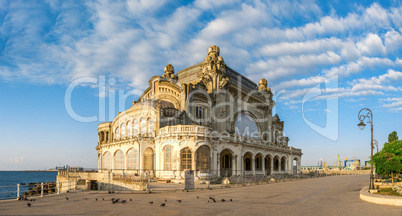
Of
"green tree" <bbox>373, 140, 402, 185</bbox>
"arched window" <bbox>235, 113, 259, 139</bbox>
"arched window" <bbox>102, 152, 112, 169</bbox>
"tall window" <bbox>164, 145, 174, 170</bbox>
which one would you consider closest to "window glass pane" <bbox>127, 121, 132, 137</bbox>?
"arched window" <bbox>102, 152, 112, 169</bbox>

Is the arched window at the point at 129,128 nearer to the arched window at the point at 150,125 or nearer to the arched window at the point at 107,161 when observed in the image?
the arched window at the point at 150,125

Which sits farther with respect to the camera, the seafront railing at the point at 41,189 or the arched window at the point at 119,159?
the arched window at the point at 119,159

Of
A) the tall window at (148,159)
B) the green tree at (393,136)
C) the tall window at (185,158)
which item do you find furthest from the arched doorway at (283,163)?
the tall window at (185,158)

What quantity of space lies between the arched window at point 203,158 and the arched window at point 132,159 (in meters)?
10.2

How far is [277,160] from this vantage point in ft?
234

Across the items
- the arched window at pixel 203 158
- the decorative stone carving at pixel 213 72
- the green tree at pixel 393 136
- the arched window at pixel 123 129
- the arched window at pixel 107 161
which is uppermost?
the decorative stone carving at pixel 213 72

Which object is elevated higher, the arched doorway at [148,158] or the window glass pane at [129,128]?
the window glass pane at [129,128]

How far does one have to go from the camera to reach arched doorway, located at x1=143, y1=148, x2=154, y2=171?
43.3 m

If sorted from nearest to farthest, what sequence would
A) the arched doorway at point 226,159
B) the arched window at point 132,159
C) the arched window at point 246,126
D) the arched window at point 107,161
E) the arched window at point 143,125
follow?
the arched window at point 132,159 → the arched window at point 143,125 → the arched doorway at point 226,159 → the arched window at point 107,161 → the arched window at point 246,126

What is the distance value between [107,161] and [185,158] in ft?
70.5

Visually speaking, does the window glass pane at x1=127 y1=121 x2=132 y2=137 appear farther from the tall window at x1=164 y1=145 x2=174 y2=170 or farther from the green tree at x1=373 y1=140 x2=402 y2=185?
the green tree at x1=373 y1=140 x2=402 y2=185

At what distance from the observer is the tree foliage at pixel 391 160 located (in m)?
26.1

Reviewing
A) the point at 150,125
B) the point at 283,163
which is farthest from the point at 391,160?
the point at 283,163

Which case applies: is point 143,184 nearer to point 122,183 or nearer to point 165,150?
point 122,183
